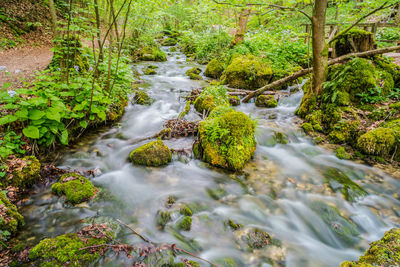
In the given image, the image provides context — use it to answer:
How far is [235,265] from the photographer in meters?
2.80

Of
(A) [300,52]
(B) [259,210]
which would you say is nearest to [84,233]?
(B) [259,210]

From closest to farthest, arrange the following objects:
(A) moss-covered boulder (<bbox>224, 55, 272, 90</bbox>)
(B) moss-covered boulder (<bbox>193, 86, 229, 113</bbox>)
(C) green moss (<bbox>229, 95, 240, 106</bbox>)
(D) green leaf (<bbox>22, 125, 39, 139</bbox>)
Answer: (D) green leaf (<bbox>22, 125, 39, 139</bbox>), (B) moss-covered boulder (<bbox>193, 86, 229, 113</bbox>), (C) green moss (<bbox>229, 95, 240, 106</bbox>), (A) moss-covered boulder (<bbox>224, 55, 272, 90</bbox>)

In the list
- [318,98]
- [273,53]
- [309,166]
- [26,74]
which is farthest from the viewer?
[273,53]

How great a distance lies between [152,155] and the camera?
4711 millimetres

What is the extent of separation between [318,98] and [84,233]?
6833 millimetres

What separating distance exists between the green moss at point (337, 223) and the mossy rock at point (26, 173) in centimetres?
504

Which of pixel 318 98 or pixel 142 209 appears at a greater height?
pixel 318 98

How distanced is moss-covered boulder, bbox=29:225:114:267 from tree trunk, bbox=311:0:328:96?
266 inches

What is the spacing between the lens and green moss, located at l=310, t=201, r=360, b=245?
131 inches

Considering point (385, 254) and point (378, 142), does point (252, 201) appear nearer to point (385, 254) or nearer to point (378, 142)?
point (385, 254)

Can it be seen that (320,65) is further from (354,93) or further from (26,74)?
(26,74)

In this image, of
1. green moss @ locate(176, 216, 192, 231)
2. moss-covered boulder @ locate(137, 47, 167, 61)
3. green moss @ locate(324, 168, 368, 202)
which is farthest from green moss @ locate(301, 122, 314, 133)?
moss-covered boulder @ locate(137, 47, 167, 61)

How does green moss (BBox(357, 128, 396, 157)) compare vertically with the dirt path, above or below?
below

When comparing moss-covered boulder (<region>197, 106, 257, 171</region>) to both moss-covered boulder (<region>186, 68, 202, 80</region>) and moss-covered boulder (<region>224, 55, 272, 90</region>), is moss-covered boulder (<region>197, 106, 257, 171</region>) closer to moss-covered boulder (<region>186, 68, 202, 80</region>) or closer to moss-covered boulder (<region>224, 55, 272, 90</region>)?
moss-covered boulder (<region>224, 55, 272, 90</region>)
